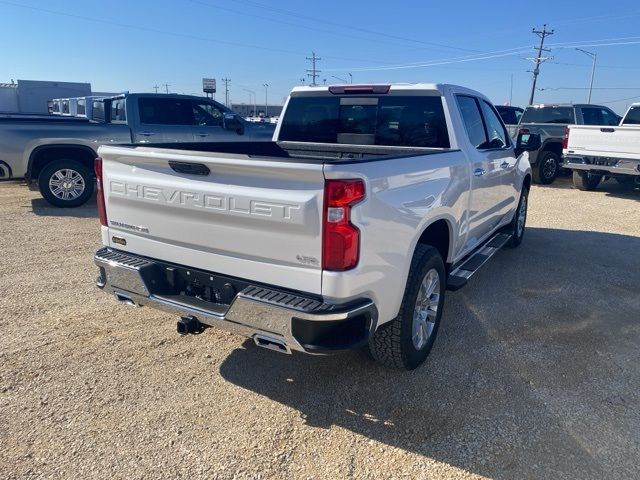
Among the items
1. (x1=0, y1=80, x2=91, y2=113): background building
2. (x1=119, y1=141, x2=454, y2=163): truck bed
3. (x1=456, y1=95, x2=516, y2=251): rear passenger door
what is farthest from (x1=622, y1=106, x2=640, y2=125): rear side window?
(x1=0, y1=80, x2=91, y2=113): background building

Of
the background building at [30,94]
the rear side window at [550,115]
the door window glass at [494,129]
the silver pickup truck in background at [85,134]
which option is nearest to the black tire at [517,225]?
the door window glass at [494,129]

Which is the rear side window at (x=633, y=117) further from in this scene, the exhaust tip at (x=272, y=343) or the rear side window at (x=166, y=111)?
the exhaust tip at (x=272, y=343)

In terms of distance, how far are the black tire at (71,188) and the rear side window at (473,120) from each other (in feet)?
22.3

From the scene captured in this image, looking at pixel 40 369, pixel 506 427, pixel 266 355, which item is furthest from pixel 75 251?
pixel 506 427

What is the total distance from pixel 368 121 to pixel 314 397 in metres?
2.54

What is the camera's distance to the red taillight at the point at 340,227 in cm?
247

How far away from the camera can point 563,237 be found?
7.54 metres

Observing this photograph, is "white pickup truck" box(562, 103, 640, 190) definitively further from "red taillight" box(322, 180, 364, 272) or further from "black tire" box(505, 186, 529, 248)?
"red taillight" box(322, 180, 364, 272)

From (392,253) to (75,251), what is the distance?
4689mm

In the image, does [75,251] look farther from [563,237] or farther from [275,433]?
[563,237]

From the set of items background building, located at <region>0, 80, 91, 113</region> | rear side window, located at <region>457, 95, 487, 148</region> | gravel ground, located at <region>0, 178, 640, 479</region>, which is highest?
background building, located at <region>0, 80, 91, 113</region>

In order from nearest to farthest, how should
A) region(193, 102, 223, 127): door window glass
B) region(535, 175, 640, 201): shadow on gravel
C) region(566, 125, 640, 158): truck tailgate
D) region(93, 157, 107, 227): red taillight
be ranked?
region(93, 157, 107, 227): red taillight, region(566, 125, 640, 158): truck tailgate, region(193, 102, 223, 127): door window glass, region(535, 175, 640, 201): shadow on gravel

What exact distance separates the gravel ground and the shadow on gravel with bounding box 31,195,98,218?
335cm

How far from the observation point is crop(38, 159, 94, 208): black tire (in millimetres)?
8484
